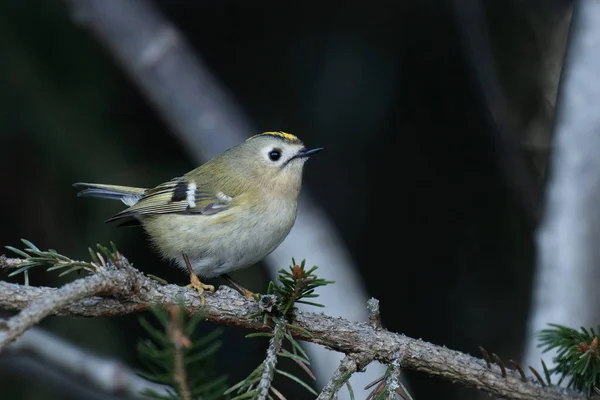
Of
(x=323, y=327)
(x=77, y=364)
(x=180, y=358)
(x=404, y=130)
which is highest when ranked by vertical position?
(x=404, y=130)

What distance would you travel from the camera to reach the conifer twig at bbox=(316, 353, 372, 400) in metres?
1.11

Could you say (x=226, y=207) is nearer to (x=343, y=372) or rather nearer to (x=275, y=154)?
(x=275, y=154)

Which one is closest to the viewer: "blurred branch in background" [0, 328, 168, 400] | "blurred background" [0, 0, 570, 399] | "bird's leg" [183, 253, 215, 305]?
"bird's leg" [183, 253, 215, 305]

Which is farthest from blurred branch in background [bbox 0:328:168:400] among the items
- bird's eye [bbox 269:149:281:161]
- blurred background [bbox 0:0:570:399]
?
bird's eye [bbox 269:149:281:161]

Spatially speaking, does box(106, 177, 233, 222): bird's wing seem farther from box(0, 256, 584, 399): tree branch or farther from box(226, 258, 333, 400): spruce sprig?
box(226, 258, 333, 400): spruce sprig

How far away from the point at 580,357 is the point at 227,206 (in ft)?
3.57

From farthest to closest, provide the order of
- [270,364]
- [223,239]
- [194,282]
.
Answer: [223,239], [194,282], [270,364]

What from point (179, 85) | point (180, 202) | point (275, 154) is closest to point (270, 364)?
point (180, 202)

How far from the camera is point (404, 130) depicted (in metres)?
3.41

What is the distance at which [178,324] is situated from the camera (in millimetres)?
839

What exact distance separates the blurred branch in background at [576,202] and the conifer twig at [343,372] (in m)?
1.10

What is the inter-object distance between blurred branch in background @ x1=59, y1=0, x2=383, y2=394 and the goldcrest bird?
700 millimetres

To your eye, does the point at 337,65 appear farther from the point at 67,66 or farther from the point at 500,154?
the point at 67,66

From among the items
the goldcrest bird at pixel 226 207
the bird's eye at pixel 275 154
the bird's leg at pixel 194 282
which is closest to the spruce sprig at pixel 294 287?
the bird's leg at pixel 194 282
